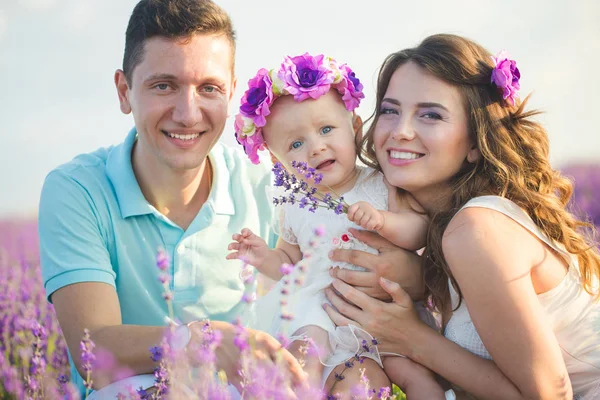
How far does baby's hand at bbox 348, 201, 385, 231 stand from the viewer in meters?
2.82

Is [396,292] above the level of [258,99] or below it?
below

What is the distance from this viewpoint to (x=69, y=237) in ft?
10.8

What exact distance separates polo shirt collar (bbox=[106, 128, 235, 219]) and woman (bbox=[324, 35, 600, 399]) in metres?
1.02

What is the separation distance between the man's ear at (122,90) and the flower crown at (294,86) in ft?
2.93

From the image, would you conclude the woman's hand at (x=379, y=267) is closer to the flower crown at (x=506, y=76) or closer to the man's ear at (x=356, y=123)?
the man's ear at (x=356, y=123)

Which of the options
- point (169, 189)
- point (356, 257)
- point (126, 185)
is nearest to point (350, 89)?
point (356, 257)

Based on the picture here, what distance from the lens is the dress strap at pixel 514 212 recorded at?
2.71 m

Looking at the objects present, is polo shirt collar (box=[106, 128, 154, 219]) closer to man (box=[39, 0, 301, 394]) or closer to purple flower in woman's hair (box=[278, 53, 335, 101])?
man (box=[39, 0, 301, 394])

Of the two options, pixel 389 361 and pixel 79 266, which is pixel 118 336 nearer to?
pixel 79 266

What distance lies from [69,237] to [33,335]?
0.68m

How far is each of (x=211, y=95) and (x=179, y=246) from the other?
34.3 inches

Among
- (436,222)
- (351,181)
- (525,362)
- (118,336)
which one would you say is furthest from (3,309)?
(525,362)

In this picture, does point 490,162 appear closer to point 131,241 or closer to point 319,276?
point 319,276

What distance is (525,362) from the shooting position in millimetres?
2553
